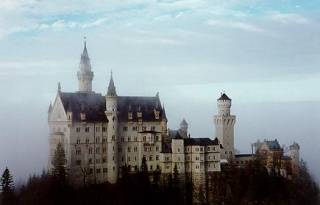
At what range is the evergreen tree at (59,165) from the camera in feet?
225

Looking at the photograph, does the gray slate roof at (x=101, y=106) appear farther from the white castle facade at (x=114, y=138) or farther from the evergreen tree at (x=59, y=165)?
the evergreen tree at (x=59, y=165)

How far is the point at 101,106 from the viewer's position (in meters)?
74.2

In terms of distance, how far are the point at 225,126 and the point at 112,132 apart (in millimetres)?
16652

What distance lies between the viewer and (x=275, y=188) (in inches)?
3022

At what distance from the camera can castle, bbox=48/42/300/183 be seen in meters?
71.4

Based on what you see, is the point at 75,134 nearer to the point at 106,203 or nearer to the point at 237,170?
the point at 106,203

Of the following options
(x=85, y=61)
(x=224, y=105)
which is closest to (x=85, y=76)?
(x=85, y=61)

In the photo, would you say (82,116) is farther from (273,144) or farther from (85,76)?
(273,144)

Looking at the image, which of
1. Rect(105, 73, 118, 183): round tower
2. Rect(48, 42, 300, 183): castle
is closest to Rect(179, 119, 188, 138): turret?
Rect(48, 42, 300, 183): castle

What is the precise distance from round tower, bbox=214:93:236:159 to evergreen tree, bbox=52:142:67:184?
22167 mm

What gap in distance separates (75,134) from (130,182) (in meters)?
8.31

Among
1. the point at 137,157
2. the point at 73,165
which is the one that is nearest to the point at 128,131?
the point at 137,157

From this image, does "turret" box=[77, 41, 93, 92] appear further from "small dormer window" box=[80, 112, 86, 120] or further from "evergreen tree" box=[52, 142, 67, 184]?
"evergreen tree" box=[52, 142, 67, 184]

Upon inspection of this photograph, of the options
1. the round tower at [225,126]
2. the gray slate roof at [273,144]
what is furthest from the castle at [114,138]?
the gray slate roof at [273,144]
